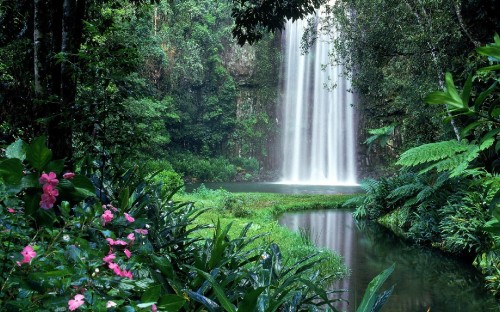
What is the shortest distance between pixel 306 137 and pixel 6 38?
2355 cm

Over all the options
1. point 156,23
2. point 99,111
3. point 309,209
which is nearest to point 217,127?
point 156,23

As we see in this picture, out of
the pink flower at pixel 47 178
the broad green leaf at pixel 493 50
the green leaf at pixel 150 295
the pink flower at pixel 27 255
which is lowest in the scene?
the green leaf at pixel 150 295

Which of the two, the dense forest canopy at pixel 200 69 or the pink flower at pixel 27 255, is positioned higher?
the dense forest canopy at pixel 200 69

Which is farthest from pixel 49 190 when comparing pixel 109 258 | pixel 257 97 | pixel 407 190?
pixel 257 97

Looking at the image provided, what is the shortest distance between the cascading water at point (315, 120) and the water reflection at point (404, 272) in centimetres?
1631

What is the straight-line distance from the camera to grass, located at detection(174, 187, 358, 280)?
243 inches

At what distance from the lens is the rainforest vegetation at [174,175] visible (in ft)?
3.64

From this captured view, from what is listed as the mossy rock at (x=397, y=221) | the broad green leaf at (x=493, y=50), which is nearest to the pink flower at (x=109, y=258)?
the broad green leaf at (x=493, y=50)

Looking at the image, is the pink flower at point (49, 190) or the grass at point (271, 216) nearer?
the pink flower at point (49, 190)

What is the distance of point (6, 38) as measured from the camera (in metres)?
5.03

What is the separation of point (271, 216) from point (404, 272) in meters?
5.47

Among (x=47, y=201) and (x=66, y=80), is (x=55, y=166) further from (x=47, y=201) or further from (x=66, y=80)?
(x=66, y=80)

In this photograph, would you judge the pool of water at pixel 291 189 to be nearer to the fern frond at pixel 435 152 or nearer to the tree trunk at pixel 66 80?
the fern frond at pixel 435 152

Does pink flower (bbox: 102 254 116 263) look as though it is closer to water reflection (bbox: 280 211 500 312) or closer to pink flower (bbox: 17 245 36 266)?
pink flower (bbox: 17 245 36 266)
